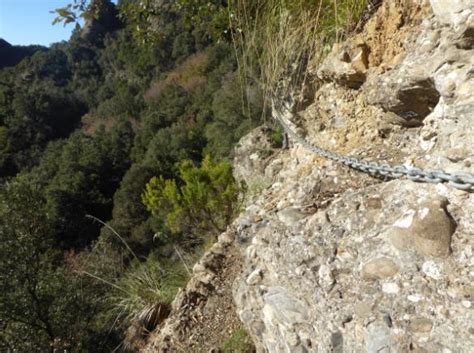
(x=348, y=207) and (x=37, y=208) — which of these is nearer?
(x=348, y=207)

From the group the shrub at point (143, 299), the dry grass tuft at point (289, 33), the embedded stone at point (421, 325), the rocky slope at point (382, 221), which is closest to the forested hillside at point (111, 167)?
the shrub at point (143, 299)

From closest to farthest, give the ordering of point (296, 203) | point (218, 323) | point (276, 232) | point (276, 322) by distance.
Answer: point (276, 322), point (276, 232), point (296, 203), point (218, 323)

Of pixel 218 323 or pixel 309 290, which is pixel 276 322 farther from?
pixel 218 323

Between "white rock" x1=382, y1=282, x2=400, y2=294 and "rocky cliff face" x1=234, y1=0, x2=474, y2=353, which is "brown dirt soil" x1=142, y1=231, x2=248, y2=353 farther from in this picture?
"white rock" x1=382, y1=282, x2=400, y2=294

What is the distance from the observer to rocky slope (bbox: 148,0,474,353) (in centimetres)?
129

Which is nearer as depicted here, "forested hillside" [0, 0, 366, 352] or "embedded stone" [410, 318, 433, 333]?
"embedded stone" [410, 318, 433, 333]

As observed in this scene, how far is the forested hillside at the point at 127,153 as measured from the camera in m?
3.28

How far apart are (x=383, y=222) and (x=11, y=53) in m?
62.3

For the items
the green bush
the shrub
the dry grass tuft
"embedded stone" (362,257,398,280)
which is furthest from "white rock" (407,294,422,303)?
the green bush

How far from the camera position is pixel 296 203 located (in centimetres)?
221

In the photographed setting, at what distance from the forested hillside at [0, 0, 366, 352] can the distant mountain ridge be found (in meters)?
7.06

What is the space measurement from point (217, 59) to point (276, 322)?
90.1ft

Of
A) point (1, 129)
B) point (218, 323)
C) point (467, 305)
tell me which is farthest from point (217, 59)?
point (467, 305)

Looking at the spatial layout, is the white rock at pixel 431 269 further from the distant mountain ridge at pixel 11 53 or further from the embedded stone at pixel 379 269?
the distant mountain ridge at pixel 11 53
